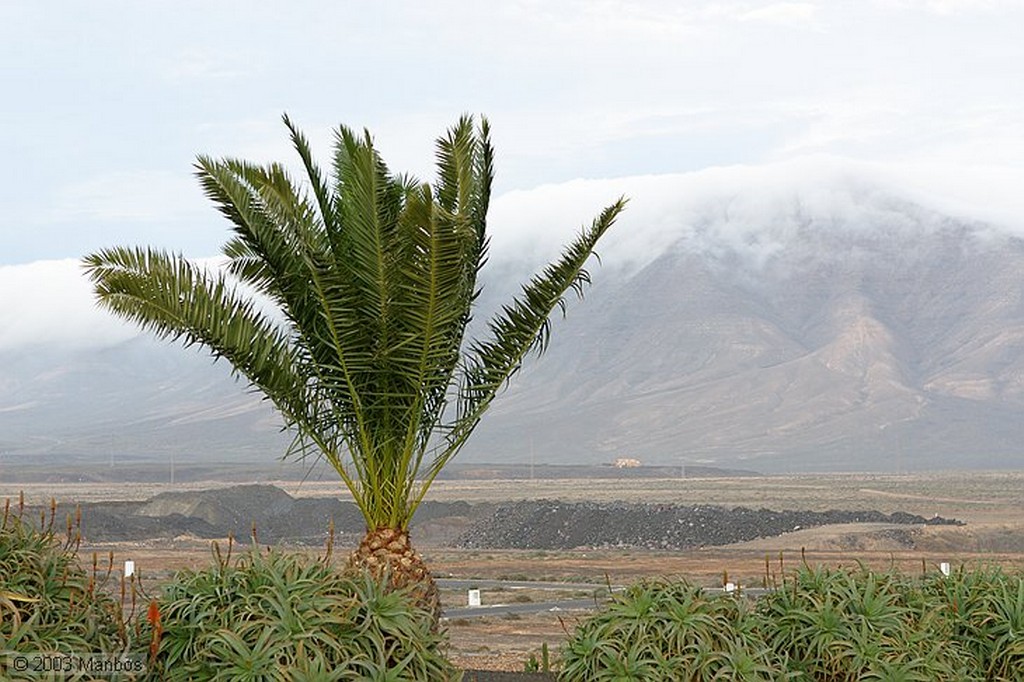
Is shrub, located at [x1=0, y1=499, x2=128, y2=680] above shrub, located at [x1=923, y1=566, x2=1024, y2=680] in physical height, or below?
above

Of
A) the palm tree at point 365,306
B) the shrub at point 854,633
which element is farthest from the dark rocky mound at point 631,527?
the shrub at point 854,633

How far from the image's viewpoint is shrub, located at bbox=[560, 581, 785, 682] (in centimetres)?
1043

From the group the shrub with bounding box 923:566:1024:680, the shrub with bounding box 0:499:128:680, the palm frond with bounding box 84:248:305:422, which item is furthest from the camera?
the palm frond with bounding box 84:248:305:422

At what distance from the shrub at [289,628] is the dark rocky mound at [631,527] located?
60894mm

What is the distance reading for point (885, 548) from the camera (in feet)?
209

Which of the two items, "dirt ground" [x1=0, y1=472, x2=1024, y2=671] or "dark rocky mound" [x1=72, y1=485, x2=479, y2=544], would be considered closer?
"dirt ground" [x1=0, y1=472, x2=1024, y2=671]

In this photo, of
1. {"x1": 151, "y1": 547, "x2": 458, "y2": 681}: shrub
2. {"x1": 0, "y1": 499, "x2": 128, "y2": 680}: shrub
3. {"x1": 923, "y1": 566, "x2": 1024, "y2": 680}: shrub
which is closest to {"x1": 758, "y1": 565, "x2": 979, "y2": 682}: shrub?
{"x1": 923, "y1": 566, "x2": 1024, "y2": 680}: shrub

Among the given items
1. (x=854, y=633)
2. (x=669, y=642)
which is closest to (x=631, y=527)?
(x=854, y=633)

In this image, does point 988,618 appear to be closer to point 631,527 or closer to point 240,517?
point 631,527

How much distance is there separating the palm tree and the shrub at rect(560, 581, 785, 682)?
5.31m

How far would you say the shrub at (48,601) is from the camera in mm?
8539

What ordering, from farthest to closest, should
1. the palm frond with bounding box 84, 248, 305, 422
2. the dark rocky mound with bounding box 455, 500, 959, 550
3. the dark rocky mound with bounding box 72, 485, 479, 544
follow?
the dark rocky mound with bounding box 72, 485, 479, 544 < the dark rocky mound with bounding box 455, 500, 959, 550 < the palm frond with bounding box 84, 248, 305, 422

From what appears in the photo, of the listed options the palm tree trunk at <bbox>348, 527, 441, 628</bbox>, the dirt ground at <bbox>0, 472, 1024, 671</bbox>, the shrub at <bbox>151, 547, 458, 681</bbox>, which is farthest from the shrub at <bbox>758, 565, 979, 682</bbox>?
the palm tree trunk at <bbox>348, 527, 441, 628</bbox>

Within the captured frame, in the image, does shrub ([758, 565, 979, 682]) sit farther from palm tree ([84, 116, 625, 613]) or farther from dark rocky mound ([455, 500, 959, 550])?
dark rocky mound ([455, 500, 959, 550])
